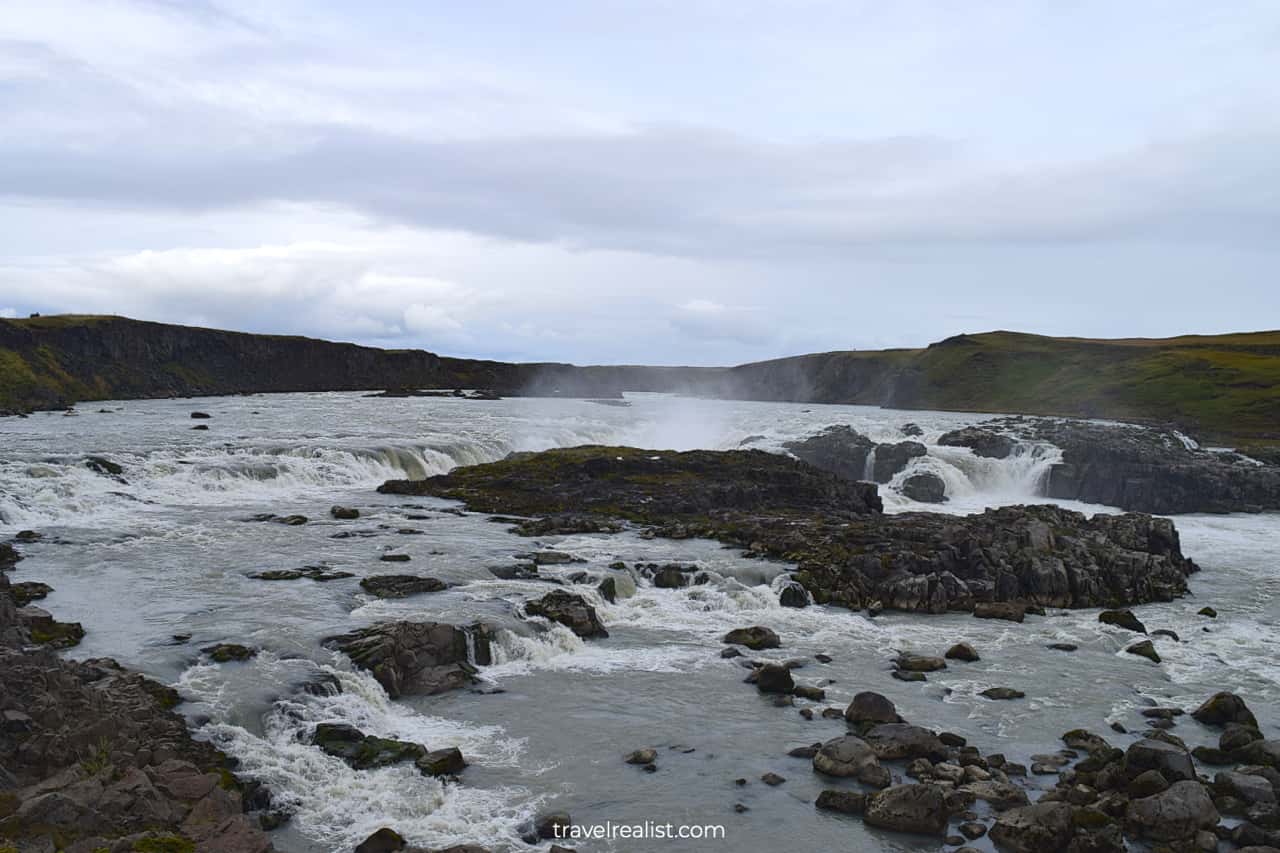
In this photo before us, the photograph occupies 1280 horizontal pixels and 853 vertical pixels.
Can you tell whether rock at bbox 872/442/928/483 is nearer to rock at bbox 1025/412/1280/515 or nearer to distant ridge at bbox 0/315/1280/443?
rock at bbox 1025/412/1280/515

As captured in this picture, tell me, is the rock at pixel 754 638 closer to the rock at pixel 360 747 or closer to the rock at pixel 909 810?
the rock at pixel 909 810

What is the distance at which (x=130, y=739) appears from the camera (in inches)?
655

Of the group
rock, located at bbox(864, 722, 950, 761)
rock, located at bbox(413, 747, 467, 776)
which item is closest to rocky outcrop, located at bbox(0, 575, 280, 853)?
rock, located at bbox(413, 747, 467, 776)

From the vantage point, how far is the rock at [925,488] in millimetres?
65125

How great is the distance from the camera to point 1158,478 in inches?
2539

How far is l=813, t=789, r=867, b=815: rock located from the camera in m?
17.7

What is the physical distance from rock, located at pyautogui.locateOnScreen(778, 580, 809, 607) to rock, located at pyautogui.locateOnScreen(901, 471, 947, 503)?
111 feet

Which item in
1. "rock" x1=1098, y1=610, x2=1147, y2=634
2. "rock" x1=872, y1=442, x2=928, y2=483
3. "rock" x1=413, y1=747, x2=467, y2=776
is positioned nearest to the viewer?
"rock" x1=413, y1=747, x2=467, y2=776

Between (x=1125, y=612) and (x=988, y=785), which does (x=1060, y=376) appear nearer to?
(x=1125, y=612)

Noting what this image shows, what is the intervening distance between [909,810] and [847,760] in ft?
7.53

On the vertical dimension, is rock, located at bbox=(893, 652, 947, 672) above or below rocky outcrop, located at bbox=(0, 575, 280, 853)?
below

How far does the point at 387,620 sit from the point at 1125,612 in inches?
1030

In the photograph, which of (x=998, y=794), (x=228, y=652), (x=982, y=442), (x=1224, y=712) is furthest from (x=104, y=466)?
(x=982, y=442)

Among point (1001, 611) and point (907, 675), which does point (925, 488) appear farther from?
point (907, 675)
